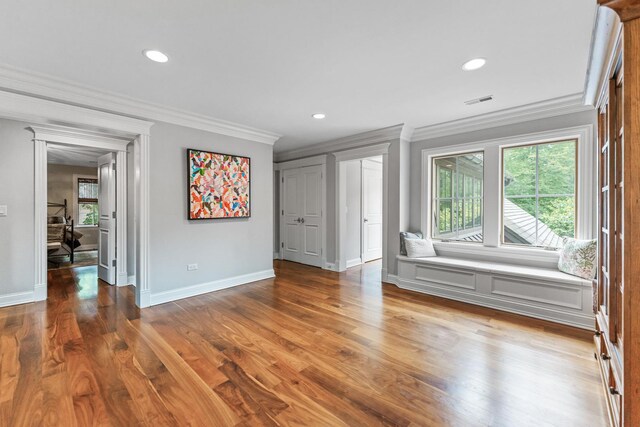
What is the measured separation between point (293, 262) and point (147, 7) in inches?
193

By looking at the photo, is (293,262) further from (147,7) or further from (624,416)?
(624,416)

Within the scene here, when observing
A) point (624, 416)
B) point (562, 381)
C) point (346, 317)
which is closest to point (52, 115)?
point (346, 317)

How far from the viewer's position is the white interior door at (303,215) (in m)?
5.55

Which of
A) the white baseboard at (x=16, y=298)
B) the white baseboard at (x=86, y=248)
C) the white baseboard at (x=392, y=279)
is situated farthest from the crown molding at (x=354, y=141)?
the white baseboard at (x=86, y=248)

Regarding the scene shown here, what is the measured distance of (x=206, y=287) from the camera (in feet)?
12.9

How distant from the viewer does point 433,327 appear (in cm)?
279

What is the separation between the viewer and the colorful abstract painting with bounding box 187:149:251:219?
375 centimetres

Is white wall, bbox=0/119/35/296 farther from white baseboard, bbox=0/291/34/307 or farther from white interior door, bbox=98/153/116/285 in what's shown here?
white interior door, bbox=98/153/116/285

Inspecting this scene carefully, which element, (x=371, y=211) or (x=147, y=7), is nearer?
(x=147, y=7)

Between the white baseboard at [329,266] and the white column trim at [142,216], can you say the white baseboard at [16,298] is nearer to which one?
the white column trim at [142,216]

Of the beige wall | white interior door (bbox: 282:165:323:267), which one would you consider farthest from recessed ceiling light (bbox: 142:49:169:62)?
the beige wall

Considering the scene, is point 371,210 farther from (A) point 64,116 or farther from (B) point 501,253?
(A) point 64,116

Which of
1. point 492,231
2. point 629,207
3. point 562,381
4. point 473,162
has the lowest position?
point 562,381

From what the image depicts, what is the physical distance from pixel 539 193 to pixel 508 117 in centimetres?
99
